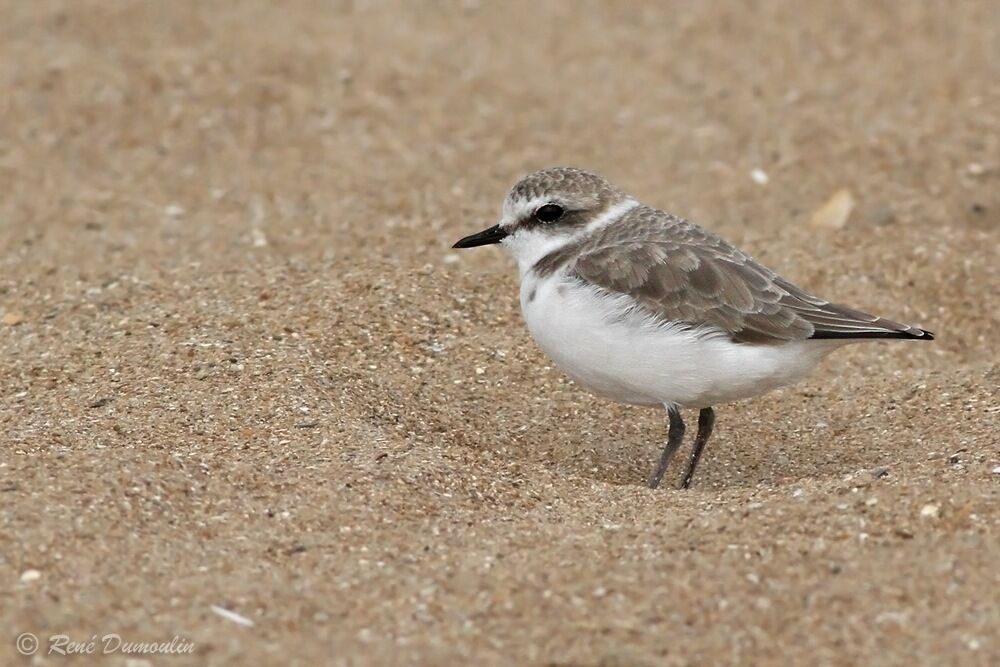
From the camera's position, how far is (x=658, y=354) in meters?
5.21

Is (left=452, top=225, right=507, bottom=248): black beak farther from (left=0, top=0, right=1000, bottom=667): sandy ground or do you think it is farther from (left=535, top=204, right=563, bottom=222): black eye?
(left=0, top=0, right=1000, bottom=667): sandy ground

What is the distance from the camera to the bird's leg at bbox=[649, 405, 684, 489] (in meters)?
5.44

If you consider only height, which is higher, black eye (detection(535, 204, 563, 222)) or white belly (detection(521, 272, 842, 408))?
black eye (detection(535, 204, 563, 222))

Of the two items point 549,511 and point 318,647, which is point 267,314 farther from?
point 318,647

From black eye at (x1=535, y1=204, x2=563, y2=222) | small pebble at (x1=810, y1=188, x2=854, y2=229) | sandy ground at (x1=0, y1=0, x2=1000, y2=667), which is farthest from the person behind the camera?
small pebble at (x1=810, y1=188, x2=854, y2=229)

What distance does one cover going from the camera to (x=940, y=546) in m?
4.27

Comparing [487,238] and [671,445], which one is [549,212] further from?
[671,445]

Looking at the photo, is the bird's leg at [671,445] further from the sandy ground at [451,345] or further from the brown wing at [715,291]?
the brown wing at [715,291]

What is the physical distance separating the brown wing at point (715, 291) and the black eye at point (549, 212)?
0.28 metres

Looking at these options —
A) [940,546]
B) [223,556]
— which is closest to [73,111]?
[223,556]

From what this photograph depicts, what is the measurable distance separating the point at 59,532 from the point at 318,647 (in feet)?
3.64

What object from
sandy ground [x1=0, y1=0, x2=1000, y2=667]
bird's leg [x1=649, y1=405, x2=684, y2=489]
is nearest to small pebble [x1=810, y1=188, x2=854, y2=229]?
sandy ground [x1=0, y1=0, x2=1000, y2=667]

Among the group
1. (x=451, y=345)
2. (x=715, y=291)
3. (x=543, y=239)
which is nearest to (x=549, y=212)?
(x=543, y=239)

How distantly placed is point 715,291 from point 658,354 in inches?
14.7
